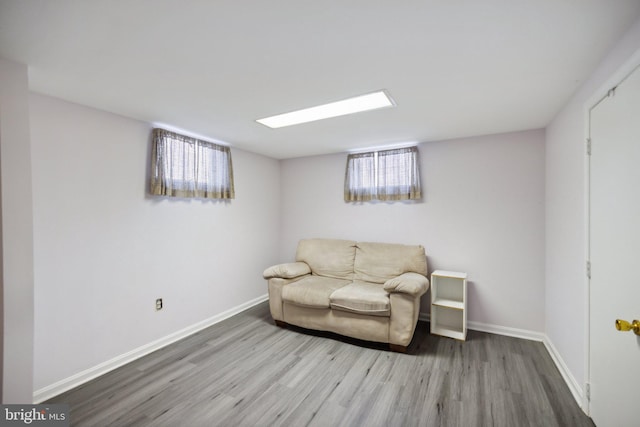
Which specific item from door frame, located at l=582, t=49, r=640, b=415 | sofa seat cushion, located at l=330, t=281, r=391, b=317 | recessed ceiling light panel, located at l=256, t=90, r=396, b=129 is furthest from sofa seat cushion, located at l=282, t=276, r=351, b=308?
door frame, located at l=582, t=49, r=640, b=415

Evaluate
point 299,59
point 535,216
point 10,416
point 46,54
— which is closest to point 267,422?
point 10,416

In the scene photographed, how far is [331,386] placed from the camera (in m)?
2.19

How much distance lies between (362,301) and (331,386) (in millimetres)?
864

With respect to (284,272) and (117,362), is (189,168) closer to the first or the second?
(284,272)

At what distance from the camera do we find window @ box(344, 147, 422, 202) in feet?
11.6

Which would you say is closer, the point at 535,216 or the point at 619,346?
the point at 619,346

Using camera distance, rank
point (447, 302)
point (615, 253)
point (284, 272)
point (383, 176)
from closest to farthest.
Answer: point (615, 253) → point (447, 302) → point (284, 272) → point (383, 176)

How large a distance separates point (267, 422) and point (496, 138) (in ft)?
11.8

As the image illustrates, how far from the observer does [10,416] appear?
1562 millimetres

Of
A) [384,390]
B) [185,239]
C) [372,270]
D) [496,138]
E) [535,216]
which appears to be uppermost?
[496,138]

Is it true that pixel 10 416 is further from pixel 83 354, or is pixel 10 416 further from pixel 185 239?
pixel 185 239

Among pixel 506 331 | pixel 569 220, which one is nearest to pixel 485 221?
pixel 569 220

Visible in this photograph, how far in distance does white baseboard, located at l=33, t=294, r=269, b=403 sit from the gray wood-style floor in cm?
8

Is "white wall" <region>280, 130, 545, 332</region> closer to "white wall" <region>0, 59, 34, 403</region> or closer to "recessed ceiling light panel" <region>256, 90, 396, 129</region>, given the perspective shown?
"recessed ceiling light panel" <region>256, 90, 396, 129</region>
